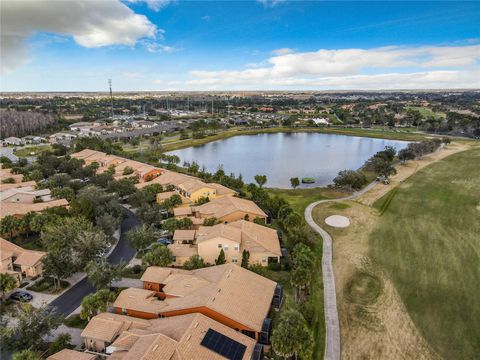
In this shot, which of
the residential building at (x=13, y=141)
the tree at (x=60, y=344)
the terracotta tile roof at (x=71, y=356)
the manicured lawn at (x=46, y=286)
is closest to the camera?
the terracotta tile roof at (x=71, y=356)

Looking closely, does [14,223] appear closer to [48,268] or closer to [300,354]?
[48,268]

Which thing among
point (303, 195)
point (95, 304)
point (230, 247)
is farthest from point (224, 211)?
point (95, 304)

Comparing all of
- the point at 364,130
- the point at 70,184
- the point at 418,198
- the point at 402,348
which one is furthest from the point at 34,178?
the point at 364,130

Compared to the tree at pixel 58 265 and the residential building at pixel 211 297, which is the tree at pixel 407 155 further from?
the tree at pixel 58 265

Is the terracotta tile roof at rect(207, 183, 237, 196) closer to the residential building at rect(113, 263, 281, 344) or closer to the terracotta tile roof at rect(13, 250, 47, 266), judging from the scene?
the residential building at rect(113, 263, 281, 344)

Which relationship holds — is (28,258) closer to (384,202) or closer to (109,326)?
(109,326)

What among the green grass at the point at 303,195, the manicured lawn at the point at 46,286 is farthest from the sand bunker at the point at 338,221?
the manicured lawn at the point at 46,286
